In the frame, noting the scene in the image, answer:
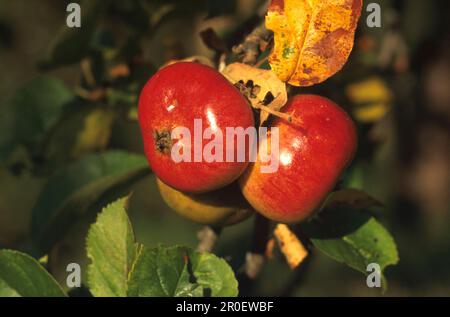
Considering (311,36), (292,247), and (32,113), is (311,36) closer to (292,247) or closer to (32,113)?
(292,247)

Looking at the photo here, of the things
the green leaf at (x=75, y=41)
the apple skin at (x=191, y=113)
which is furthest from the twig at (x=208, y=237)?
the green leaf at (x=75, y=41)

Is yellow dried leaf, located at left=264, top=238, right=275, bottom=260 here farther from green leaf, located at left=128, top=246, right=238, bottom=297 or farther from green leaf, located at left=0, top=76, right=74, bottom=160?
green leaf, located at left=0, top=76, right=74, bottom=160

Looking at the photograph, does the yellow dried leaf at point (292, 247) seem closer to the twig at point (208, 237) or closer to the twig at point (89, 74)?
the twig at point (208, 237)

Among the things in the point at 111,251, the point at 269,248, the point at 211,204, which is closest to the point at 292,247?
the point at 269,248

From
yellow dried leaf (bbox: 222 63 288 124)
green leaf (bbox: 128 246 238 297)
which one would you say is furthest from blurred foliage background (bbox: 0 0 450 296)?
green leaf (bbox: 128 246 238 297)
